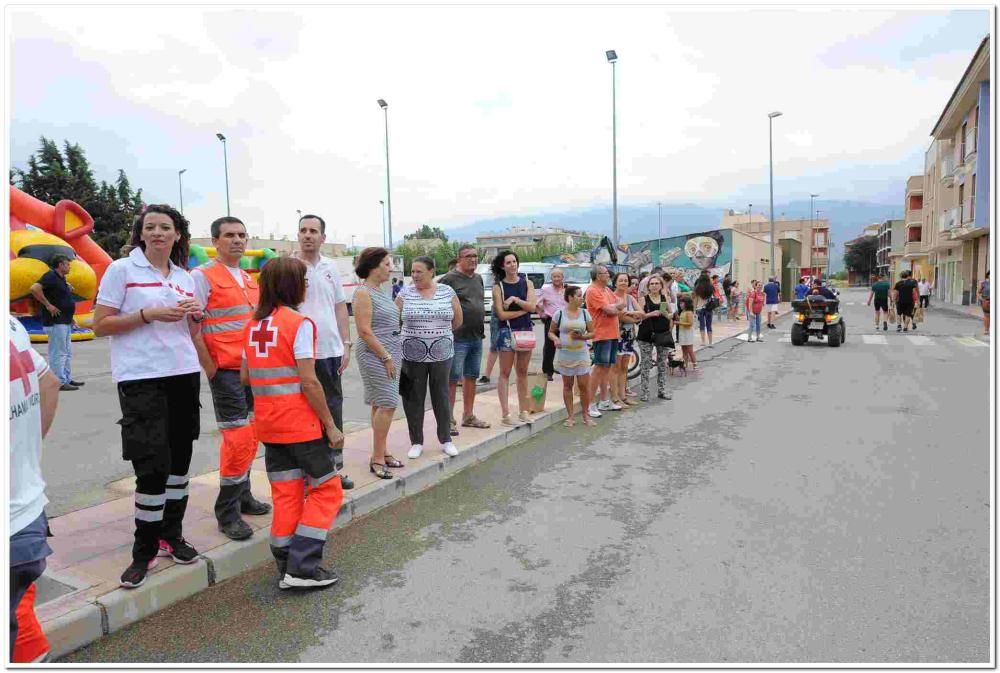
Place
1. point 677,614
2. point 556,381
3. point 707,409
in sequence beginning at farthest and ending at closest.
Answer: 1. point 556,381
2. point 707,409
3. point 677,614

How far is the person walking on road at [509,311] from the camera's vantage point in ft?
24.2

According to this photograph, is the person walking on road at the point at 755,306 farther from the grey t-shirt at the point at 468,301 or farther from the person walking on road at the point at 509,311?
the grey t-shirt at the point at 468,301

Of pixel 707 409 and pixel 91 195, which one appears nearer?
pixel 707 409

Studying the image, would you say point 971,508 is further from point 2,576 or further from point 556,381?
point 556,381

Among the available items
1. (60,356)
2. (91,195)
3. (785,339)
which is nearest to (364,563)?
(60,356)

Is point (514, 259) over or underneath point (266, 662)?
over

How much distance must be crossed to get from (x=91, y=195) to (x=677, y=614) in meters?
41.3

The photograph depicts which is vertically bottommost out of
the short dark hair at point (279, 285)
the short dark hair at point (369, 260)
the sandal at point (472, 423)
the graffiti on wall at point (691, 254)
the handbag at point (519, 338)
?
the sandal at point (472, 423)

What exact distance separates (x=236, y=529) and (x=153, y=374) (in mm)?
1139

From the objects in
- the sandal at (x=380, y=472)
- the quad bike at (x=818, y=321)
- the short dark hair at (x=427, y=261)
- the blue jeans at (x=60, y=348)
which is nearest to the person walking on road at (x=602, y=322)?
the short dark hair at (x=427, y=261)

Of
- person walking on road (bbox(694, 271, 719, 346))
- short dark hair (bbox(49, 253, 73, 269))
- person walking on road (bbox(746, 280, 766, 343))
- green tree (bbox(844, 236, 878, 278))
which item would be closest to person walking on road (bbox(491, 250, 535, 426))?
short dark hair (bbox(49, 253, 73, 269))

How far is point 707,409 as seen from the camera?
881 centimetres

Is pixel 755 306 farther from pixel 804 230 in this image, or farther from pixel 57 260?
pixel 804 230

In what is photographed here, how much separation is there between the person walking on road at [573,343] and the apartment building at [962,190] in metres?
27.1
